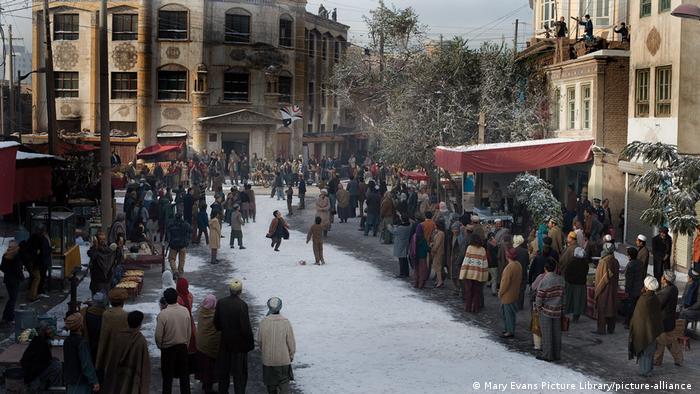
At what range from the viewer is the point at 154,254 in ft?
69.7

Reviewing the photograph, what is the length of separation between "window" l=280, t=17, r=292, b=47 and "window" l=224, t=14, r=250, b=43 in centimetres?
255

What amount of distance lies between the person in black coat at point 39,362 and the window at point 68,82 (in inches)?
1877

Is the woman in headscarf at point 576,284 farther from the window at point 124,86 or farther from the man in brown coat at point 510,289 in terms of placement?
the window at point 124,86

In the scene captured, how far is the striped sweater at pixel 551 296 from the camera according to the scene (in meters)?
13.6

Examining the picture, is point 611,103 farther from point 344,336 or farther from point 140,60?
point 140,60

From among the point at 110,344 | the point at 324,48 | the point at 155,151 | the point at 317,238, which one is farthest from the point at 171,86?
the point at 110,344

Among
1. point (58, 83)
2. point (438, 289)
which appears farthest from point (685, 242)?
point (58, 83)

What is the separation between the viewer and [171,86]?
184 feet

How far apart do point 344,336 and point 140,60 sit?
43296 millimetres

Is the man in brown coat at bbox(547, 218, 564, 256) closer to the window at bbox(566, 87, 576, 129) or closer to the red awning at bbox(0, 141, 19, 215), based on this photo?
the red awning at bbox(0, 141, 19, 215)

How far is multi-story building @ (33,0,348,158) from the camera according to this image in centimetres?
5569

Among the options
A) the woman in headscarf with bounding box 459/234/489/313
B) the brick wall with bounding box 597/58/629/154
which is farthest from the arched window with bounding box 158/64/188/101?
the woman in headscarf with bounding box 459/234/489/313

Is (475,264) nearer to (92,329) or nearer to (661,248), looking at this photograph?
(661,248)

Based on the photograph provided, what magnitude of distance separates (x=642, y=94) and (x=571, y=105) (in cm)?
559
